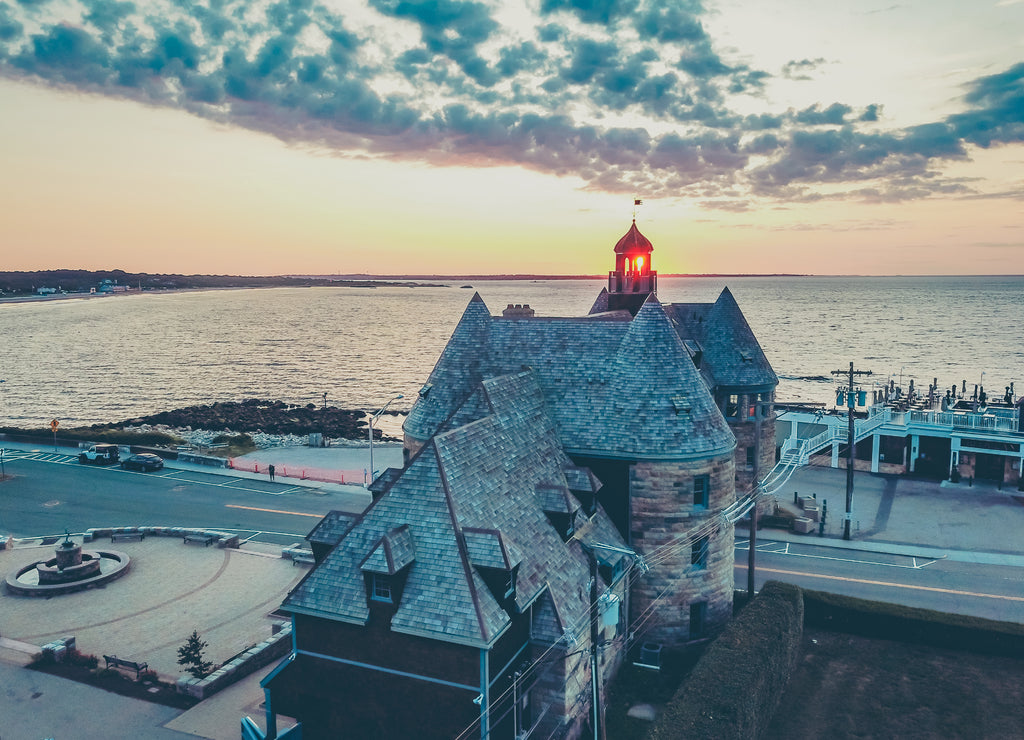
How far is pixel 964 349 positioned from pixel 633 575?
147521mm

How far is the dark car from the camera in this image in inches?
2104

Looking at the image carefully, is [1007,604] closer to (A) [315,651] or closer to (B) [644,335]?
(B) [644,335]

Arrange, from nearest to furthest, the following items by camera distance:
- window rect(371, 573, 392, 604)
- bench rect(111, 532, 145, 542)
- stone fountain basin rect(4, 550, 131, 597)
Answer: window rect(371, 573, 392, 604)
stone fountain basin rect(4, 550, 131, 597)
bench rect(111, 532, 145, 542)

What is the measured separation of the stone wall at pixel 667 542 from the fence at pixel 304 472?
2807cm

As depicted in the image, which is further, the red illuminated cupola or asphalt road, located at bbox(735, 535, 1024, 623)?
the red illuminated cupola

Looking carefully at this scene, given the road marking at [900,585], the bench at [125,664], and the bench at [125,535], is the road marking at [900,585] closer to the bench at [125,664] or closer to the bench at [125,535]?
the bench at [125,664]

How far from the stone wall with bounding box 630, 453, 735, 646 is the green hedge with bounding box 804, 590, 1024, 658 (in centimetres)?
596

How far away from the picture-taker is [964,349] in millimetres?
146875

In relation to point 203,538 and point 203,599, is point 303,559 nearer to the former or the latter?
point 203,599

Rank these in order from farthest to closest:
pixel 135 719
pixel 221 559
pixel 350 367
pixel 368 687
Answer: pixel 350 367 → pixel 221 559 → pixel 135 719 → pixel 368 687

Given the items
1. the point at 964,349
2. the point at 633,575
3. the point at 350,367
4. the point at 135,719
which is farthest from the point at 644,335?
the point at 964,349

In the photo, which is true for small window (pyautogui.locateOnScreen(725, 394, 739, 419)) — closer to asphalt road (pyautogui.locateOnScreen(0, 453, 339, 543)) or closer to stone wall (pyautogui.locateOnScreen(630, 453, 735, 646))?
stone wall (pyautogui.locateOnScreen(630, 453, 735, 646))

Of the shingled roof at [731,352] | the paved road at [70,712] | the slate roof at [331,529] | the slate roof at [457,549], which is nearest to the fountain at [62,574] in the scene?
the paved road at [70,712]

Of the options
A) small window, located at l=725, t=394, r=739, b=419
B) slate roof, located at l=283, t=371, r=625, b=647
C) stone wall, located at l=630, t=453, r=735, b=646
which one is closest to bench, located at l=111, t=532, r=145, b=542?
slate roof, located at l=283, t=371, r=625, b=647
